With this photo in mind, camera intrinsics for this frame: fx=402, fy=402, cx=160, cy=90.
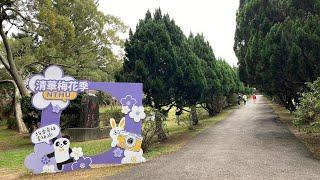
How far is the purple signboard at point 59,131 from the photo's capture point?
11.0 metres

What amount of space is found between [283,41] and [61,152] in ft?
38.4

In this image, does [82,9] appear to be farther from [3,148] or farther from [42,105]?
[42,105]

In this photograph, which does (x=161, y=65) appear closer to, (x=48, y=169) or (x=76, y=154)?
(x=76, y=154)

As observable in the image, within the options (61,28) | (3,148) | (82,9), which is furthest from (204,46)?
(3,148)

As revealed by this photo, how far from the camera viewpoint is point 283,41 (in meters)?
18.3

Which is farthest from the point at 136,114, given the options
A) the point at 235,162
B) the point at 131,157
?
the point at 235,162

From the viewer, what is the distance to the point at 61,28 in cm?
2058

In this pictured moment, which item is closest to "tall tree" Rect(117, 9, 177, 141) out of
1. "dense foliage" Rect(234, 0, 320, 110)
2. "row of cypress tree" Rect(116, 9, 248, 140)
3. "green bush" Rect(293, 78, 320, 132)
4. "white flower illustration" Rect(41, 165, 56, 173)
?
"row of cypress tree" Rect(116, 9, 248, 140)

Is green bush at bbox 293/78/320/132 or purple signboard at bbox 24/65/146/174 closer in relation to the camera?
purple signboard at bbox 24/65/146/174

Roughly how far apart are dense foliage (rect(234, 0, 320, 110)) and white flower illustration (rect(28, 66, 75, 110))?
10798mm

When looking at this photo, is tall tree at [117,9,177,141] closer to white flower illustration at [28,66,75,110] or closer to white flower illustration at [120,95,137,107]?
white flower illustration at [120,95,137,107]

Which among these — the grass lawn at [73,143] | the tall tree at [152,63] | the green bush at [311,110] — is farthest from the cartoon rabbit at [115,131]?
the green bush at [311,110]

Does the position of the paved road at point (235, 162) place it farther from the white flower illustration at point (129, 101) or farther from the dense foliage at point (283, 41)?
the dense foliage at point (283, 41)

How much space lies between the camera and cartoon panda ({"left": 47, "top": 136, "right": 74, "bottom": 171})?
436 inches
